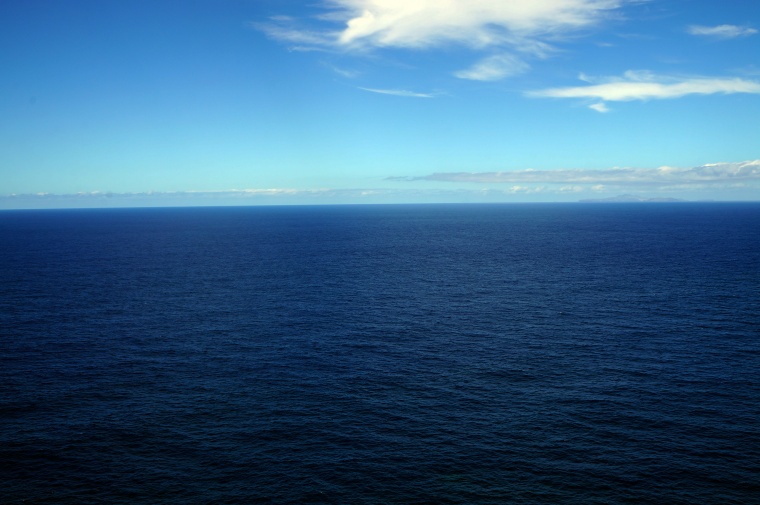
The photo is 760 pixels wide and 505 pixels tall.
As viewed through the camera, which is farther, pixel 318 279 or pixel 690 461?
pixel 318 279

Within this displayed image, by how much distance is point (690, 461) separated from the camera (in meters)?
55.9

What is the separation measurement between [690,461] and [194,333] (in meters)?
77.5

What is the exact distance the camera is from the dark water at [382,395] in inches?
2103

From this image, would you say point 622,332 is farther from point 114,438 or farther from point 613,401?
point 114,438

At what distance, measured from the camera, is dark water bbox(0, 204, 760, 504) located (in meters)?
53.4

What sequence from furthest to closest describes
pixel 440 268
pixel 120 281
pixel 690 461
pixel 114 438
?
1. pixel 440 268
2. pixel 120 281
3. pixel 114 438
4. pixel 690 461

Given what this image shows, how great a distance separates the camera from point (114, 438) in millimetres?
60719

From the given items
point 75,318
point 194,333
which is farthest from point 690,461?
point 75,318

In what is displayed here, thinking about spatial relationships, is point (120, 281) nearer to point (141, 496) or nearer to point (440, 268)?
point (440, 268)

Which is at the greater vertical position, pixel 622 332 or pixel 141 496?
pixel 622 332

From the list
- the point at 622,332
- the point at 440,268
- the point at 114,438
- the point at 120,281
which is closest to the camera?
the point at 114,438

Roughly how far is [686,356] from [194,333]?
265 feet

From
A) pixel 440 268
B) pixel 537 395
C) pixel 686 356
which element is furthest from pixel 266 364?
pixel 440 268

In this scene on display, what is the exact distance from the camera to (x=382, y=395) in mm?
71750
